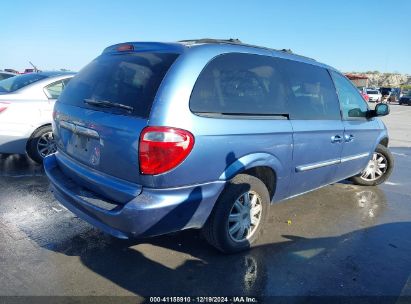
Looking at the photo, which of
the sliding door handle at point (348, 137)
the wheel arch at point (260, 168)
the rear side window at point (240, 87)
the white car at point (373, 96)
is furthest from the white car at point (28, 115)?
the white car at point (373, 96)

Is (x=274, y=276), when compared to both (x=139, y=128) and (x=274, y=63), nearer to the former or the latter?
(x=139, y=128)

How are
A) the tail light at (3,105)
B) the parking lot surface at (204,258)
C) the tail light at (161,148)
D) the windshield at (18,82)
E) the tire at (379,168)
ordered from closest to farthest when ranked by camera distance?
the tail light at (161,148), the parking lot surface at (204,258), the tail light at (3,105), the tire at (379,168), the windshield at (18,82)

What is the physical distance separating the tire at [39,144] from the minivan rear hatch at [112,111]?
266 cm

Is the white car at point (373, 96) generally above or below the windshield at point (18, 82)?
below

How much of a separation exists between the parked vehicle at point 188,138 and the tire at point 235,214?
11 mm

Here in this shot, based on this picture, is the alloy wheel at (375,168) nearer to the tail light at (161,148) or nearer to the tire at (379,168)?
the tire at (379,168)

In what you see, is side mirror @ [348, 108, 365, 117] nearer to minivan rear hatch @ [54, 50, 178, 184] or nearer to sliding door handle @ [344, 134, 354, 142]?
sliding door handle @ [344, 134, 354, 142]

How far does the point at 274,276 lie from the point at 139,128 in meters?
1.65

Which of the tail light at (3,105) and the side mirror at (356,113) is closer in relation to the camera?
the side mirror at (356,113)

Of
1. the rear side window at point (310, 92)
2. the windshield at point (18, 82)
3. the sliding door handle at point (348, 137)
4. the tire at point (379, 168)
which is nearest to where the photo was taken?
the rear side window at point (310, 92)

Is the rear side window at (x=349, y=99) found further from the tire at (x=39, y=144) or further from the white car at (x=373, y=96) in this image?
the white car at (x=373, y=96)

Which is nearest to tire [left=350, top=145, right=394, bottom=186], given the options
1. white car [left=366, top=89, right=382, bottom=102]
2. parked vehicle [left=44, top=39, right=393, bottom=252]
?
parked vehicle [left=44, top=39, right=393, bottom=252]

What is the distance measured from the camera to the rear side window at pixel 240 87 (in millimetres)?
2945

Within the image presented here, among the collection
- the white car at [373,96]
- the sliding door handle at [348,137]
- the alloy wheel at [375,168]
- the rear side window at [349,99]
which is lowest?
the white car at [373,96]
